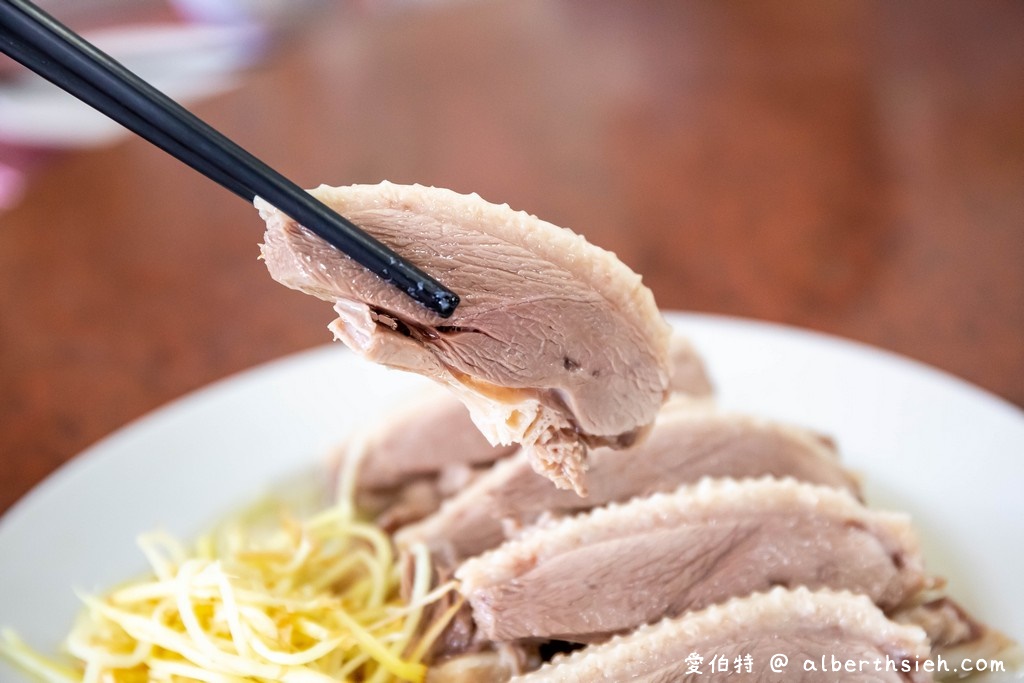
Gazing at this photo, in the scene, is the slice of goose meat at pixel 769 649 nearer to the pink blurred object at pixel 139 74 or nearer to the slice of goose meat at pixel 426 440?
the slice of goose meat at pixel 426 440

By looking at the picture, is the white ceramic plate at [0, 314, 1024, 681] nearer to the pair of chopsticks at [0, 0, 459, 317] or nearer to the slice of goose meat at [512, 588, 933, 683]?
the slice of goose meat at [512, 588, 933, 683]

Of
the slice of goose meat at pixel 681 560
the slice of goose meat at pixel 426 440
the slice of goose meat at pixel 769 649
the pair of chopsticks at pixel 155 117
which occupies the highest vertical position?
the slice of goose meat at pixel 426 440

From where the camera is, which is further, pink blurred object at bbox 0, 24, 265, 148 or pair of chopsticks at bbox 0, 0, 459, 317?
pink blurred object at bbox 0, 24, 265, 148

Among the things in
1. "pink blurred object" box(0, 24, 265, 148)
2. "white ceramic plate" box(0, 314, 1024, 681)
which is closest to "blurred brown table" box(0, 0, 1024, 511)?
"white ceramic plate" box(0, 314, 1024, 681)

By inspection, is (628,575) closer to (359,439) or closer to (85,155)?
(359,439)

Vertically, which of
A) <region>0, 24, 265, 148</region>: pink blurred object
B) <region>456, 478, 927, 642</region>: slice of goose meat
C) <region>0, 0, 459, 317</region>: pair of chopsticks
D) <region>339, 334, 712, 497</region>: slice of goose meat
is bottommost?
<region>456, 478, 927, 642</region>: slice of goose meat

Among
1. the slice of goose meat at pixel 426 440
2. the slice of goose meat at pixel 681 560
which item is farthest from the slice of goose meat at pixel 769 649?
the slice of goose meat at pixel 426 440
